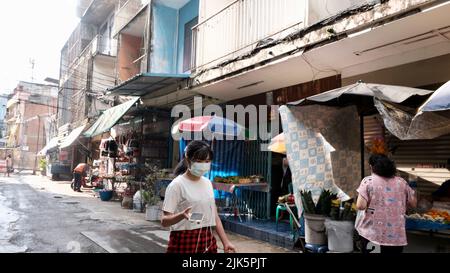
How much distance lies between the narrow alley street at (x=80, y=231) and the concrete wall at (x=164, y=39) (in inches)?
202

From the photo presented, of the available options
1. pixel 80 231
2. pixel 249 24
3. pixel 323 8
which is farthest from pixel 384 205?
pixel 80 231

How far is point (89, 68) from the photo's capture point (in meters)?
20.5

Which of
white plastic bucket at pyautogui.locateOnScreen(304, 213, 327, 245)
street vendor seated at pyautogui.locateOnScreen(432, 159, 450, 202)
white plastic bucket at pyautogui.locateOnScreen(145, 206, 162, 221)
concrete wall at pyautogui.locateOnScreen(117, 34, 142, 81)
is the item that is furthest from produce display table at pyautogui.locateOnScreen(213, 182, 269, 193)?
concrete wall at pyautogui.locateOnScreen(117, 34, 142, 81)

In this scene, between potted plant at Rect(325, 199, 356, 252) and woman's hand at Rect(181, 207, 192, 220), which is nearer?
woman's hand at Rect(181, 207, 192, 220)

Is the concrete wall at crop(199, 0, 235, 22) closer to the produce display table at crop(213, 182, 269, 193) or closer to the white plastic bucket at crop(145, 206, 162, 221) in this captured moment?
the produce display table at crop(213, 182, 269, 193)

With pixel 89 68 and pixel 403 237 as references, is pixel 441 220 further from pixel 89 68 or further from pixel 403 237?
pixel 89 68

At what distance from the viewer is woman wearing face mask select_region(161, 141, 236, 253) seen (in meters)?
2.99

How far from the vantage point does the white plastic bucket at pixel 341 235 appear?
527 cm

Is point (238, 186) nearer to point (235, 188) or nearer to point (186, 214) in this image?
point (235, 188)

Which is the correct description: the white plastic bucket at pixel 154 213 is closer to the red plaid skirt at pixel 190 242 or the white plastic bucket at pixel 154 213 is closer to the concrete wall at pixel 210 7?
the concrete wall at pixel 210 7

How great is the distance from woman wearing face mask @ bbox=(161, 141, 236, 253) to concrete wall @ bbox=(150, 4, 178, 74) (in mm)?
10358

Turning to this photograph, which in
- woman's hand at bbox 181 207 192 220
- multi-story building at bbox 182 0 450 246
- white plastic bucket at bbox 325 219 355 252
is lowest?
white plastic bucket at bbox 325 219 355 252
